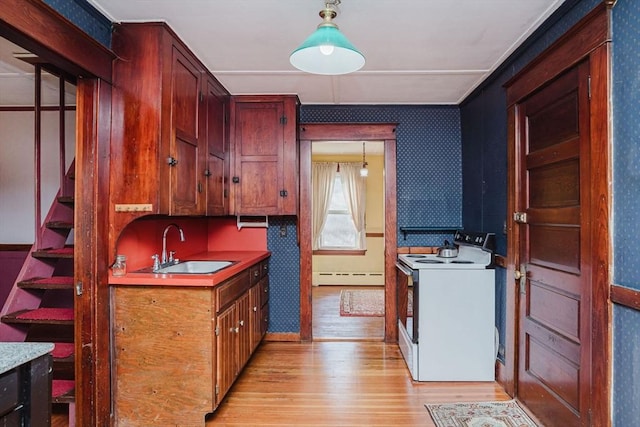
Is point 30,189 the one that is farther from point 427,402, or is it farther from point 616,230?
point 616,230

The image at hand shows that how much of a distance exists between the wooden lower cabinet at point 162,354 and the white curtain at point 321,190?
15.2ft

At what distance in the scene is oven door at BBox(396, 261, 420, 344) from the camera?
116 inches

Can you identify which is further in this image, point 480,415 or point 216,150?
point 216,150

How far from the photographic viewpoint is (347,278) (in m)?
6.75

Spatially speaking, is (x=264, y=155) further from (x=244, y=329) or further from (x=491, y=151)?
(x=491, y=151)

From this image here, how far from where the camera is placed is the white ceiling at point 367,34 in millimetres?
2012

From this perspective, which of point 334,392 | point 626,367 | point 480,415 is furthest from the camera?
point 334,392

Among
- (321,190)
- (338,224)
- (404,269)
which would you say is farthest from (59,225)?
(338,224)

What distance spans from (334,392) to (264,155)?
2190mm

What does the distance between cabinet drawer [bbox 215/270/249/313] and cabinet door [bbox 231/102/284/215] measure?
807 millimetres

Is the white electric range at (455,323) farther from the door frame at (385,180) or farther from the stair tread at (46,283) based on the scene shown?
the stair tread at (46,283)

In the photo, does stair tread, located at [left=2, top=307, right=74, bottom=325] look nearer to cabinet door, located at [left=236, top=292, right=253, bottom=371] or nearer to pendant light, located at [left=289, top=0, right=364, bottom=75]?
cabinet door, located at [left=236, top=292, right=253, bottom=371]

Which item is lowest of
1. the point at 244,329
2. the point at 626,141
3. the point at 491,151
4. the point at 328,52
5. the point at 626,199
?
the point at 244,329

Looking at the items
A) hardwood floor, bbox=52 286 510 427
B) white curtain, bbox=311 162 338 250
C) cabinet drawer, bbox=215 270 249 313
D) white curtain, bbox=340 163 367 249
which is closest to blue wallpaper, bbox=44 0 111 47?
cabinet drawer, bbox=215 270 249 313
